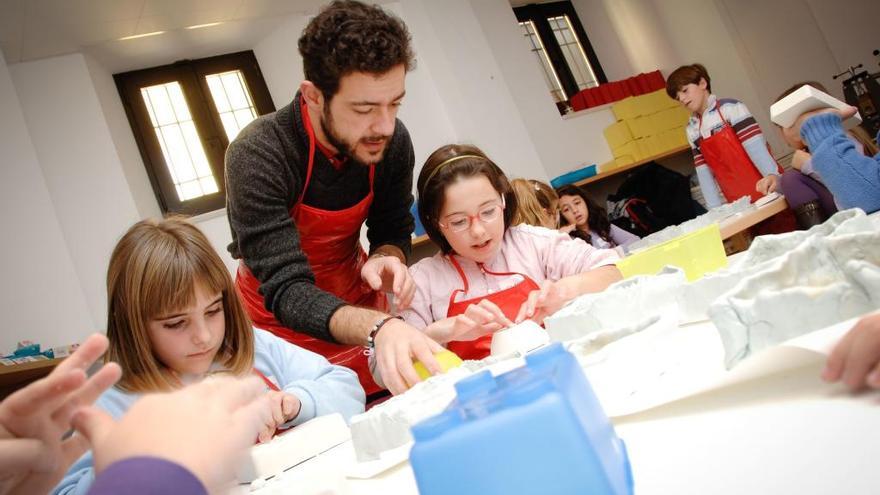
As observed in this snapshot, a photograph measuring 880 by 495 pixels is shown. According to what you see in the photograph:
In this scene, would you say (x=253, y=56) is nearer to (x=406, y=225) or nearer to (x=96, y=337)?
(x=406, y=225)

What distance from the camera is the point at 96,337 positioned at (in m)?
0.49

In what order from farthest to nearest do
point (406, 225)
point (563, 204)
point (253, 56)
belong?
point (253, 56) → point (563, 204) → point (406, 225)

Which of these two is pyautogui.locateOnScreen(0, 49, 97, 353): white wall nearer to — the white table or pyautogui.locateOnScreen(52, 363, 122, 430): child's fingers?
pyautogui.locateOnScreen(52, 363, 122, 430): child's fingers

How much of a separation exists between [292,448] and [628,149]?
469 centimetres

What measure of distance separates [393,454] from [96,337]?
318 millimetres

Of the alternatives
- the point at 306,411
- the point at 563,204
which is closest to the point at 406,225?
the point at 306,411

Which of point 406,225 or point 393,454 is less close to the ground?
point 406,225

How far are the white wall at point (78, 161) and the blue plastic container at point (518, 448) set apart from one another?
3328 millimetres

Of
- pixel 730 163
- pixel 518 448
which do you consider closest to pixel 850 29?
pixel 730 163

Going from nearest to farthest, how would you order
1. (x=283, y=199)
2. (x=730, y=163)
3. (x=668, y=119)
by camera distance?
1. (x=283, y=199)
2. (x=730, y=163)
3. (x=668, y=119)

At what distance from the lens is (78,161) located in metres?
3.26

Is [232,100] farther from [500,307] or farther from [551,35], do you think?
[500,307]

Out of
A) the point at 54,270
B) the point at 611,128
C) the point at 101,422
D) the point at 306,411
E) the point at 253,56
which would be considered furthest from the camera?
the point at 611,128

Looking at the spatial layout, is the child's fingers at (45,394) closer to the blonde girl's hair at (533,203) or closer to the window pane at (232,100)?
the blonde girl's hair at (533,203)
